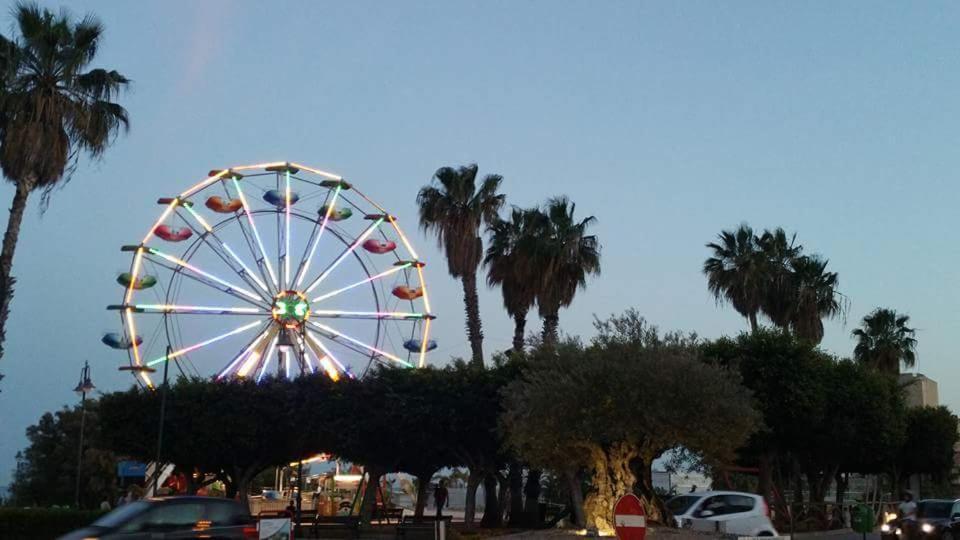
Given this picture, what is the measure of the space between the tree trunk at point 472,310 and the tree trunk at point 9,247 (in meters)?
17.2

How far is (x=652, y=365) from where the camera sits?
22.6 m

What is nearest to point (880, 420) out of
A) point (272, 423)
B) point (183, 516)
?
point (272, 423)

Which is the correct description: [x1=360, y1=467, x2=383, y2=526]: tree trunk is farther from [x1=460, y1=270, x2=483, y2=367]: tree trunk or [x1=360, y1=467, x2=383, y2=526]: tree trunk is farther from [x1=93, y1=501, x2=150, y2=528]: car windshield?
[x1=93, y1=501, x2=150, y2=528]: car windshield

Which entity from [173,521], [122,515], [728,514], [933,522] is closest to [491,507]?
[728,514]

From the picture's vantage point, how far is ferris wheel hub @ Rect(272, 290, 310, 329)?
40719mm

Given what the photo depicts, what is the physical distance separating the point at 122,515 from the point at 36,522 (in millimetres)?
11095

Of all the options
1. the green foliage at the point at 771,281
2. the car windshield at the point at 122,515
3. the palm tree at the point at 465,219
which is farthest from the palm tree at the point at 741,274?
the car windshield at the point at 122,515

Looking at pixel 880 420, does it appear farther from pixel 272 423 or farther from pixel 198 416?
pixel 198 416

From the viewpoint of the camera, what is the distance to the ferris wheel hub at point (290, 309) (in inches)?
1603

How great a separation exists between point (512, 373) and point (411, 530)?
6.40 meters

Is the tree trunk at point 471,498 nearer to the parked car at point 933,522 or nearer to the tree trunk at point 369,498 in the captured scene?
the tree trunk at point 369,498

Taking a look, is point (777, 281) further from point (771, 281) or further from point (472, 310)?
point (472, 310)

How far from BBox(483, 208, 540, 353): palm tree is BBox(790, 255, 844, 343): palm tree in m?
13.5

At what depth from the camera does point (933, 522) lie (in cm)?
2450
